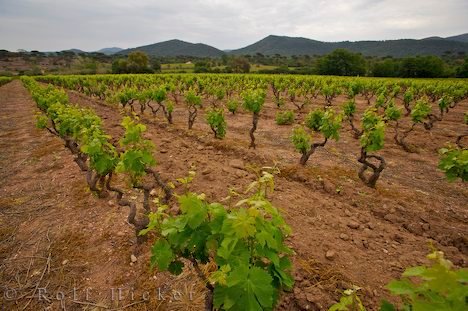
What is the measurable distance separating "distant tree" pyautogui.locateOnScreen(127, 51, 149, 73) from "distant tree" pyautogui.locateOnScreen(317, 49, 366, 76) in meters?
48.6

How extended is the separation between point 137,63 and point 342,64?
56196 mm

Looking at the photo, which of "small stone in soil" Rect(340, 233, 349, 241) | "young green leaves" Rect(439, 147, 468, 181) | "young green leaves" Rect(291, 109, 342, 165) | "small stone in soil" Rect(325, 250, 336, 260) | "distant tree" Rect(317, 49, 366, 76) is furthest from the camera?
"distant tree" Rect(317, 49, 366, 76)

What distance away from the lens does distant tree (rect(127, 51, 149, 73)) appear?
79.6 meters

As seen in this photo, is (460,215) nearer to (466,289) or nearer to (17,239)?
(466,289)

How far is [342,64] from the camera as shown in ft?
251

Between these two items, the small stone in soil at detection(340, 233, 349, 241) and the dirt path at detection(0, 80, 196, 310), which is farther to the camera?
the small stone in soil at detection(340, 233, 349, 241)

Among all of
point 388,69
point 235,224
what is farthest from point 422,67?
point 235,224

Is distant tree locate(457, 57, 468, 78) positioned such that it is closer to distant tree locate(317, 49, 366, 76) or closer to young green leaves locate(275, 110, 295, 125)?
distant tree locate(317, 49, 366, 76)

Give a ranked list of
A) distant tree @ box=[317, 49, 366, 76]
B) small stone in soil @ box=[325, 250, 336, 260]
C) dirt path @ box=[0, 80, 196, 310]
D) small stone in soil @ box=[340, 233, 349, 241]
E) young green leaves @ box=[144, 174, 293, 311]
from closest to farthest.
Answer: young green leaves @ box=[144, 174, 293, 311], dirt path @ box=[0, 80, 196, 310], small stone in soil @ box=[325, 250, 336, 260], small stone in soil @ box=[340, 233, 349, 241], distant tree @ box=[317, 49, 366, 76]

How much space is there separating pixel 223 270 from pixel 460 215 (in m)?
7.74

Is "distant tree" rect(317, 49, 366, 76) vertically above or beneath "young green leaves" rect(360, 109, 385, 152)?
beneath

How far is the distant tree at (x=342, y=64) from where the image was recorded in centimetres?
7625

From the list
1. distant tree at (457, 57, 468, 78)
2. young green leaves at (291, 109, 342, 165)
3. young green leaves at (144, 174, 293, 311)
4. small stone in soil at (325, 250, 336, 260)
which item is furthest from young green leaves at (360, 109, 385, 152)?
distant tree at (457, 57, 468, 78)

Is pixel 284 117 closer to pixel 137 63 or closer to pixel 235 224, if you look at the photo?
pixel 235 224
